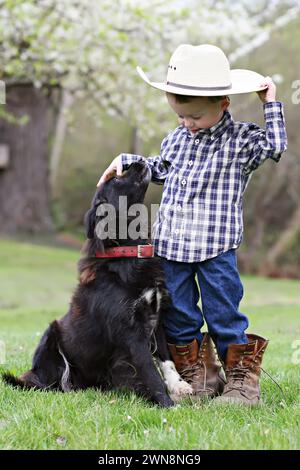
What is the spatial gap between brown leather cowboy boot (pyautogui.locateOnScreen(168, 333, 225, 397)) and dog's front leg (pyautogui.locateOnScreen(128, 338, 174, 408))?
0.33m

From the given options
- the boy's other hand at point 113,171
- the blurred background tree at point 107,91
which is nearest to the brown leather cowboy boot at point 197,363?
the boy's other hand at point 113,171

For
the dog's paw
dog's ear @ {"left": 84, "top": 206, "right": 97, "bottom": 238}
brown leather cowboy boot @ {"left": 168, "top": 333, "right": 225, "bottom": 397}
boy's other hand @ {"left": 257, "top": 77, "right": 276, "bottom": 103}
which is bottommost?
the dog's paw

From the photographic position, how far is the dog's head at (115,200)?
404 centimetres

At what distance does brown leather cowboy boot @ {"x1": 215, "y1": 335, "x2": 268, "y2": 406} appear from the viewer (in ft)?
12.8

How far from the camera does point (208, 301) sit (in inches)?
157

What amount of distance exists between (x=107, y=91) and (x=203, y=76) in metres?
10.6

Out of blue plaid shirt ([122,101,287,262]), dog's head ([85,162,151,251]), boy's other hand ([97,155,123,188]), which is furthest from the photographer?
boy's other hand ([97,155,123,188])

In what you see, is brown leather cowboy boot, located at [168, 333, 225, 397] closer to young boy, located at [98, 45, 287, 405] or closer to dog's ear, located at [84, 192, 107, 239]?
young boy, located at [98, 45, 287, 405]

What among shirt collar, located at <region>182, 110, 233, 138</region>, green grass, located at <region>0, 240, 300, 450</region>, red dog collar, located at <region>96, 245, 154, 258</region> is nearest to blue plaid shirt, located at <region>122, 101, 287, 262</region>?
shirt collar, located at <region>182, 110, 233, 138</region>

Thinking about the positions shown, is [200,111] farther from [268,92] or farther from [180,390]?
[180,390]

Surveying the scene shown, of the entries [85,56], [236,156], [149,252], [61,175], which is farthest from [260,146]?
[61,175]

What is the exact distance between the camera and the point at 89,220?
4.06 metres

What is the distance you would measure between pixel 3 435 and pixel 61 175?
917 inches

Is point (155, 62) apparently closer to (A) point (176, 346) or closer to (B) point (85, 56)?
(B) point (85, 56)
